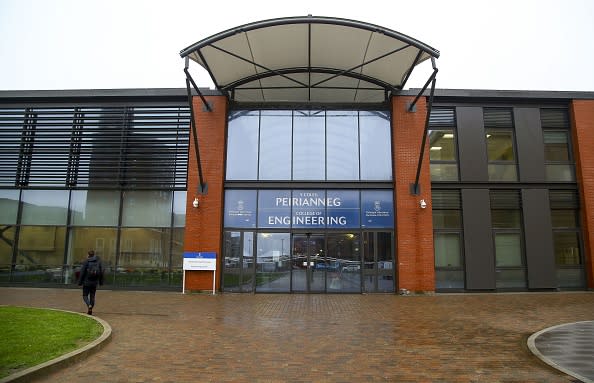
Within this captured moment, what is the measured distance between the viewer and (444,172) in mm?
15758

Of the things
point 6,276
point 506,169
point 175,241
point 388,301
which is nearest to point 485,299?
point 388,301

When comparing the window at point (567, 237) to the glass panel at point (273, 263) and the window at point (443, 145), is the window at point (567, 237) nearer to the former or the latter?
the window at point (443, 145)

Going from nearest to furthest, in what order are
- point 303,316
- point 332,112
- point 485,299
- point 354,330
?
point 354,330 < point 303,316 < point 485,299 < point 332,112

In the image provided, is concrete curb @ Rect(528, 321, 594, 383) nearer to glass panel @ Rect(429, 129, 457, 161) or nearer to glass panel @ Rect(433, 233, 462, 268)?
glass panel @ Rect(433, 233, 462, 268)

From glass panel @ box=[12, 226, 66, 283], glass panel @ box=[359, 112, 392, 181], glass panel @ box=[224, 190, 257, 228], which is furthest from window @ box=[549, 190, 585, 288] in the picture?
glass panel @ box=[12, 226, 66, 283]

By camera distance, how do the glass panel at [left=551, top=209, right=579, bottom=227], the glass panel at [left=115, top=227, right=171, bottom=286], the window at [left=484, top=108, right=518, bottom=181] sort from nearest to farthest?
1. the glass panel at [left=115, top=227, right=171, bottom=286]
2. the glass panel at [left=551, top=209, right=579, bottom=227]
3. the window at [left=484, top=108, right=518, bottom=181]

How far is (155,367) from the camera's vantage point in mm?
5863

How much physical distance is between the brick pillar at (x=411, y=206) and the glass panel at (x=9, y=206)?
14.5 metres

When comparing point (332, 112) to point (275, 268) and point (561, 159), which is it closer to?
point (275, 268)

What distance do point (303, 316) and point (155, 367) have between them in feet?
15.6

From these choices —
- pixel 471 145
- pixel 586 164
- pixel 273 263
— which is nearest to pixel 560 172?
pixel 586 164

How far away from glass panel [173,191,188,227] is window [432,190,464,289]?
30.4 feet

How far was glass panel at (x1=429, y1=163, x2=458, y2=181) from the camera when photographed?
15688 millimetres

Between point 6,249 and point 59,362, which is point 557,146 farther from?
point 6,249
